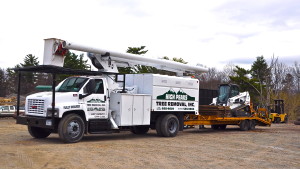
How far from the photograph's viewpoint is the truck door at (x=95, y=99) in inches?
516

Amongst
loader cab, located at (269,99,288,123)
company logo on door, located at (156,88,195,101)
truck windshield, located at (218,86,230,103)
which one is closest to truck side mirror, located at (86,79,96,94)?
company logo on door, located at (156,88,195,101)

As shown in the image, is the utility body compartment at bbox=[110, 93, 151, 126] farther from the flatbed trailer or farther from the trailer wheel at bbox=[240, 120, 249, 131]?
the trailer wheel at bbox=[240, 120, 249, 131]

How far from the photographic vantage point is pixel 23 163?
8.62 m

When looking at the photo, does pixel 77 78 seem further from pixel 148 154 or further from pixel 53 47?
pixel 148 154

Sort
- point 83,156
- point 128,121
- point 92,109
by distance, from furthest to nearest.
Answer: point 128,121 < point 92,109 < point 83,156

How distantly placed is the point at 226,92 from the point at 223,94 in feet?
0.85

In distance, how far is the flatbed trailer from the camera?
59.6 ft

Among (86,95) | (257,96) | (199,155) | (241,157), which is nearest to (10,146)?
(86,95)

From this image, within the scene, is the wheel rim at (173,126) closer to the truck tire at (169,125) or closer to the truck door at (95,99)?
the truck tire at (169,125)

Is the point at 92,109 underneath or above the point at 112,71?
underneath

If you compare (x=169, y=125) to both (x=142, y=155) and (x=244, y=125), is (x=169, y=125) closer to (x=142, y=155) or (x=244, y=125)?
(x=142, y=155)

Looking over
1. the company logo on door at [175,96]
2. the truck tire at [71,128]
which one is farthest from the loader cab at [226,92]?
the truck tire at [71,128]

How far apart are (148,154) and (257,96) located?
1420 inches

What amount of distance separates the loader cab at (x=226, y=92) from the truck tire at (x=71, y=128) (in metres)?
12.2
